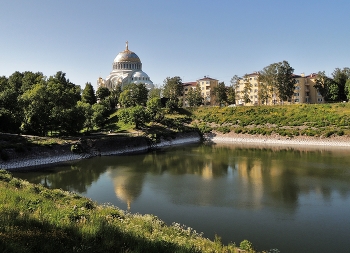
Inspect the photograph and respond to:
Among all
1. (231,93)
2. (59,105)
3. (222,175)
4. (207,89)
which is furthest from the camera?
(207,89)

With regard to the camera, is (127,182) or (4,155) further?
(4,155)

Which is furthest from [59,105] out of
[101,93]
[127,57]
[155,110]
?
[127,57]

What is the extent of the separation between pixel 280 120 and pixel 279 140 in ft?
21.0

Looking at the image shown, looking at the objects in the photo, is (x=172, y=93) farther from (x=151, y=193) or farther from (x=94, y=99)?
(x=151, y=193)

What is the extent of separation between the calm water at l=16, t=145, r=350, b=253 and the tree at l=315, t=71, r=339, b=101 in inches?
1135

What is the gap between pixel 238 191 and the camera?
61.2ft

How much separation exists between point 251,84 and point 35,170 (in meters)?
53.1

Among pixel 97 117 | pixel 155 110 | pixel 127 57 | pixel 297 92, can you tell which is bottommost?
pixel 97 117

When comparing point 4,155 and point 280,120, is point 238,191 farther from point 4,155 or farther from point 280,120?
point 280,120

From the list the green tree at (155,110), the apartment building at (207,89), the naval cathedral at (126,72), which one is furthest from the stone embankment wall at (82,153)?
the naval cathedral at (126,72)

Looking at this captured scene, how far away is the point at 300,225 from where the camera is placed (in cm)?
1291

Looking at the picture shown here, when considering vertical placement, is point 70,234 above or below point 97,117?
below

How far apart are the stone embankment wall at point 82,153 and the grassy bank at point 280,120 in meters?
10.2

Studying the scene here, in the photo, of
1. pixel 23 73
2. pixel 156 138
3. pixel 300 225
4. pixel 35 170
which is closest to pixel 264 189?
pixel 300 225
